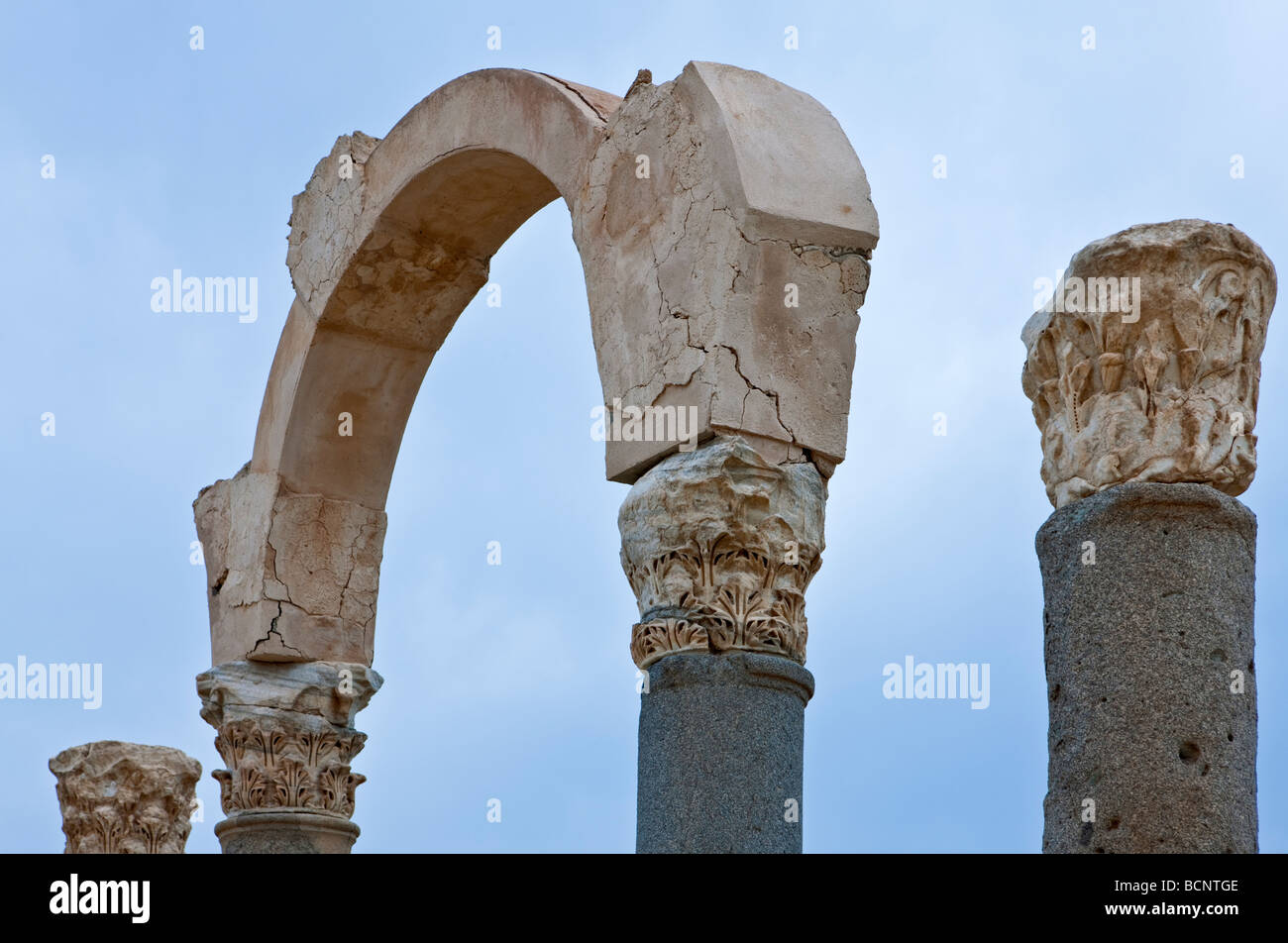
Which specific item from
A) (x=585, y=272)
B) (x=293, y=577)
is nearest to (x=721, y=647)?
(x=585, y=272)

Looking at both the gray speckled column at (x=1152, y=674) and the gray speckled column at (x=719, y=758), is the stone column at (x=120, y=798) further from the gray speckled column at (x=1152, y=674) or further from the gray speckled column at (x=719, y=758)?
the gray speckled column at (x=1152, y=674)

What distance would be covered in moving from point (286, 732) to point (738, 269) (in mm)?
4326

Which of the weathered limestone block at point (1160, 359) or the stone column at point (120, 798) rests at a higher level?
the weathered limestone block at point (1160, 359)

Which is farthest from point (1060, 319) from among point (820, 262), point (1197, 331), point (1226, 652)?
point (820, 262)

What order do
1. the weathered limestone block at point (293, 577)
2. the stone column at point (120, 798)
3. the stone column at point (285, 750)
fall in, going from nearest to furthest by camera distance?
1. the stone column at point (285, 750)
2. the weathered limestone block at point (293, 577)
3. the stone column at point (120, 798)

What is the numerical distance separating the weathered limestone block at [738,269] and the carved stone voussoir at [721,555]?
0.16 m

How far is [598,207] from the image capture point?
7.08 m

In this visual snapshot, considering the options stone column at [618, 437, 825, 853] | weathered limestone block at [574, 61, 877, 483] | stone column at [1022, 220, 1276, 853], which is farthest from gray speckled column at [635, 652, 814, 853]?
stone column at [1022, 220, 1276, 853]

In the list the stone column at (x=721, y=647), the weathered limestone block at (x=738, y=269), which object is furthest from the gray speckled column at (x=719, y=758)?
the weathered limestone block at (x=738, y=269)

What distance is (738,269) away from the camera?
6.24 metres

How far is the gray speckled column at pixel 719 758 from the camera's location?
5.79 m
